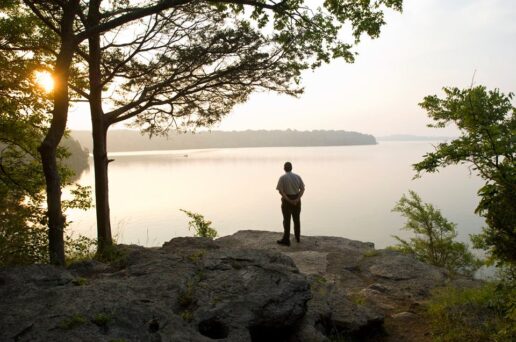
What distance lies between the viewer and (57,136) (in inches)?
277

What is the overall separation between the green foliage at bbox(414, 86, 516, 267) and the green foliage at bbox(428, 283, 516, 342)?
2.31ft

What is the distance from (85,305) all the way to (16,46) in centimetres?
770

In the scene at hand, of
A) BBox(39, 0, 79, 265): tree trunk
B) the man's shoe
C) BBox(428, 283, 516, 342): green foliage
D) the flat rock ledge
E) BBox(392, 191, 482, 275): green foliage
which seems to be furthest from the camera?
BBox(392, 191, 482, 275): green foliage

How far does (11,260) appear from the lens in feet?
21.3

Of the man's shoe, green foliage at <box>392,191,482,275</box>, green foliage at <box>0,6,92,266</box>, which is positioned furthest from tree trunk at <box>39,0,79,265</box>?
green foliage at <box>392,191,482,275</box>

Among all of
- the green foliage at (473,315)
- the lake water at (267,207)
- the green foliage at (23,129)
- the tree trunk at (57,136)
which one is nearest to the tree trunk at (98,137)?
the green foliage at (23,129)

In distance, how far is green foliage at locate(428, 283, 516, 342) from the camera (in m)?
5.37

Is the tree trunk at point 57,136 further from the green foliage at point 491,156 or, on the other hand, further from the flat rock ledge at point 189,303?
the green foliage at point 491,156

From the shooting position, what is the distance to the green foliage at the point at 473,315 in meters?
5.37

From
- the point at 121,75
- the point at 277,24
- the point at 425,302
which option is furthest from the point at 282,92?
the point at 425,302

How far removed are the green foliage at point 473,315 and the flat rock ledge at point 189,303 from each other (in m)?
0.47

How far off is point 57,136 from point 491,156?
7131 millimetres

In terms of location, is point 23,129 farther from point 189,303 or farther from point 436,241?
point 436,241

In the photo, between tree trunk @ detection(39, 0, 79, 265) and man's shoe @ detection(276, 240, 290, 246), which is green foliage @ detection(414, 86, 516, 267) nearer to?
tree trunk @ detection(39, 0, 79, 265)
